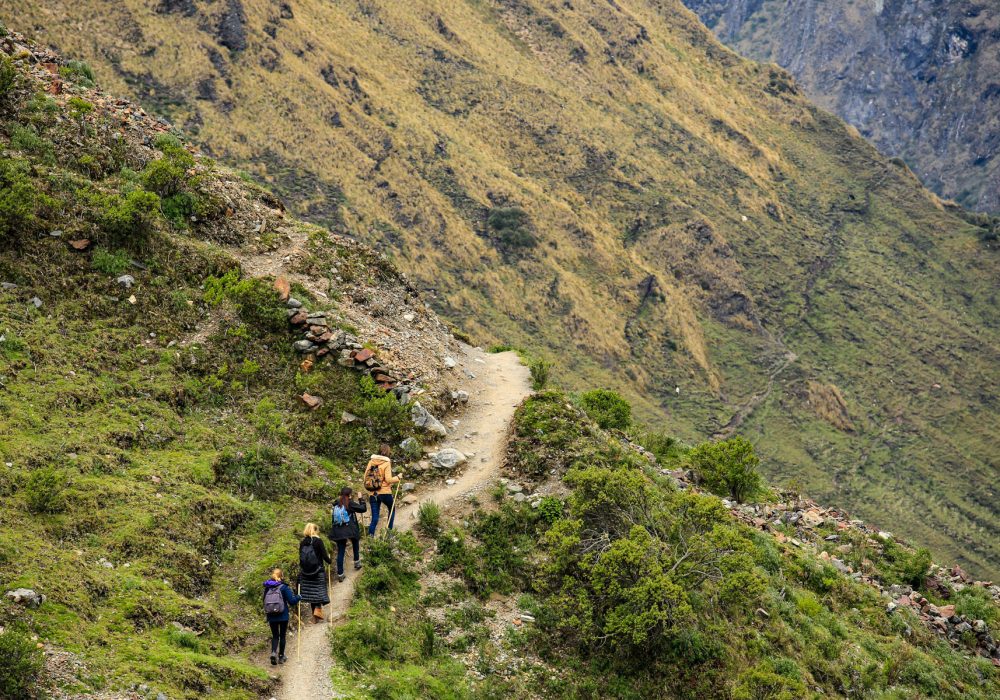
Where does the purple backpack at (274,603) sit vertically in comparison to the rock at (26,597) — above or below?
above

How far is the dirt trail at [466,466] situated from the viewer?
10.0m

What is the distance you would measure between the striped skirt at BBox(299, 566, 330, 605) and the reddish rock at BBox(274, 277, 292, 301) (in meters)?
7.37

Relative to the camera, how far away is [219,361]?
15.2 metres

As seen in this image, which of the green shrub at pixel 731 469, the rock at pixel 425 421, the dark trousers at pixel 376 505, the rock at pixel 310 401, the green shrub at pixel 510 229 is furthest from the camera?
the green shrub at pixel 510 229

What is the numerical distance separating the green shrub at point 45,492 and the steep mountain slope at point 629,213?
154 feet

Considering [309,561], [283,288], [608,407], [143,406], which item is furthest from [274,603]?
[608,407]

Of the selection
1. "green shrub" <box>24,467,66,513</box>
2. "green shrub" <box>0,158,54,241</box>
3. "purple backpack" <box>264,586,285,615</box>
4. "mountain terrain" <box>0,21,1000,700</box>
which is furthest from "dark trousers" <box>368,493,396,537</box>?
"green shrub" <box>0,158,54,241</box>

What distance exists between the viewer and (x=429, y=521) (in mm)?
13625

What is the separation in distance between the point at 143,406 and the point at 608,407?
42.5ft

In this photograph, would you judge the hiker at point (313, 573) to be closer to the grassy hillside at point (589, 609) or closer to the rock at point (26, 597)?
the grassy hillside at point (589, 609)

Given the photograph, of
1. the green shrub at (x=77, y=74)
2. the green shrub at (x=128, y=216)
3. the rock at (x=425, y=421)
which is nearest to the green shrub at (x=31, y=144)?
the green shrub at (x=128, y=216)

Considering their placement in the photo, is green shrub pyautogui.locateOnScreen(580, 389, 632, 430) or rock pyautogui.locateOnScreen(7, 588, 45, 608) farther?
green shrub pyautogui.locateOnScreen(580, 389, 632, 430)

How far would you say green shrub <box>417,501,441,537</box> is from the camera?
13586mm

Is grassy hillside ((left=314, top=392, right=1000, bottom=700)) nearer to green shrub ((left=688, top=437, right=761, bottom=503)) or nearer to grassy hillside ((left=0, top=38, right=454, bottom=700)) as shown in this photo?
grassy hillside ((left=0, top=38, right=454, bottom=700))
